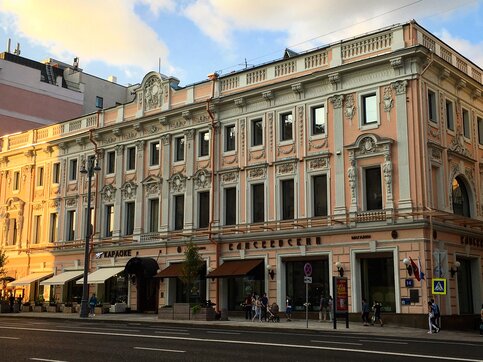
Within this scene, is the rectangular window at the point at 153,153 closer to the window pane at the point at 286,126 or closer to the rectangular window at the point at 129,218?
the rectangular window at the point at 129,218

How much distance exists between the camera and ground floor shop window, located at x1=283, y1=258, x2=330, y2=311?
1284 inches

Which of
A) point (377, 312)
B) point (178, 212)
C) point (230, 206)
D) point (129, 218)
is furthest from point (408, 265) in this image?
point (129, 218)

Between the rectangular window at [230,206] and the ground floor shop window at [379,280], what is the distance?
8976mm

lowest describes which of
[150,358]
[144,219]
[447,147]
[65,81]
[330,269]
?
[150,358]

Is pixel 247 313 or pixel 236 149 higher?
pixel 236 149

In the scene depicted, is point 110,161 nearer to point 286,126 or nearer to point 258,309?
point 286,126

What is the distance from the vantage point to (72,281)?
45125mm

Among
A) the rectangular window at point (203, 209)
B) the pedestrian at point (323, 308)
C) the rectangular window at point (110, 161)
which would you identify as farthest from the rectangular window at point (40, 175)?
the pedestrian at point (323, 308)

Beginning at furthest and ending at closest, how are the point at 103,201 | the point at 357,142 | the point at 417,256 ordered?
the point at 103,201, the point at 357,142, the point at 417,256

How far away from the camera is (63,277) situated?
43.7 m

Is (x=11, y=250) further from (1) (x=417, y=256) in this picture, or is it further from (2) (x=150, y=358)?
(2) (x=150, y=358)

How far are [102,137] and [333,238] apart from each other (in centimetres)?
2059

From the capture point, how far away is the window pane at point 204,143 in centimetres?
3881

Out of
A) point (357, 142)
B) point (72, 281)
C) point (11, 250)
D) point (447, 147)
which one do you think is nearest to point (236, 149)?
point (357, 142)
